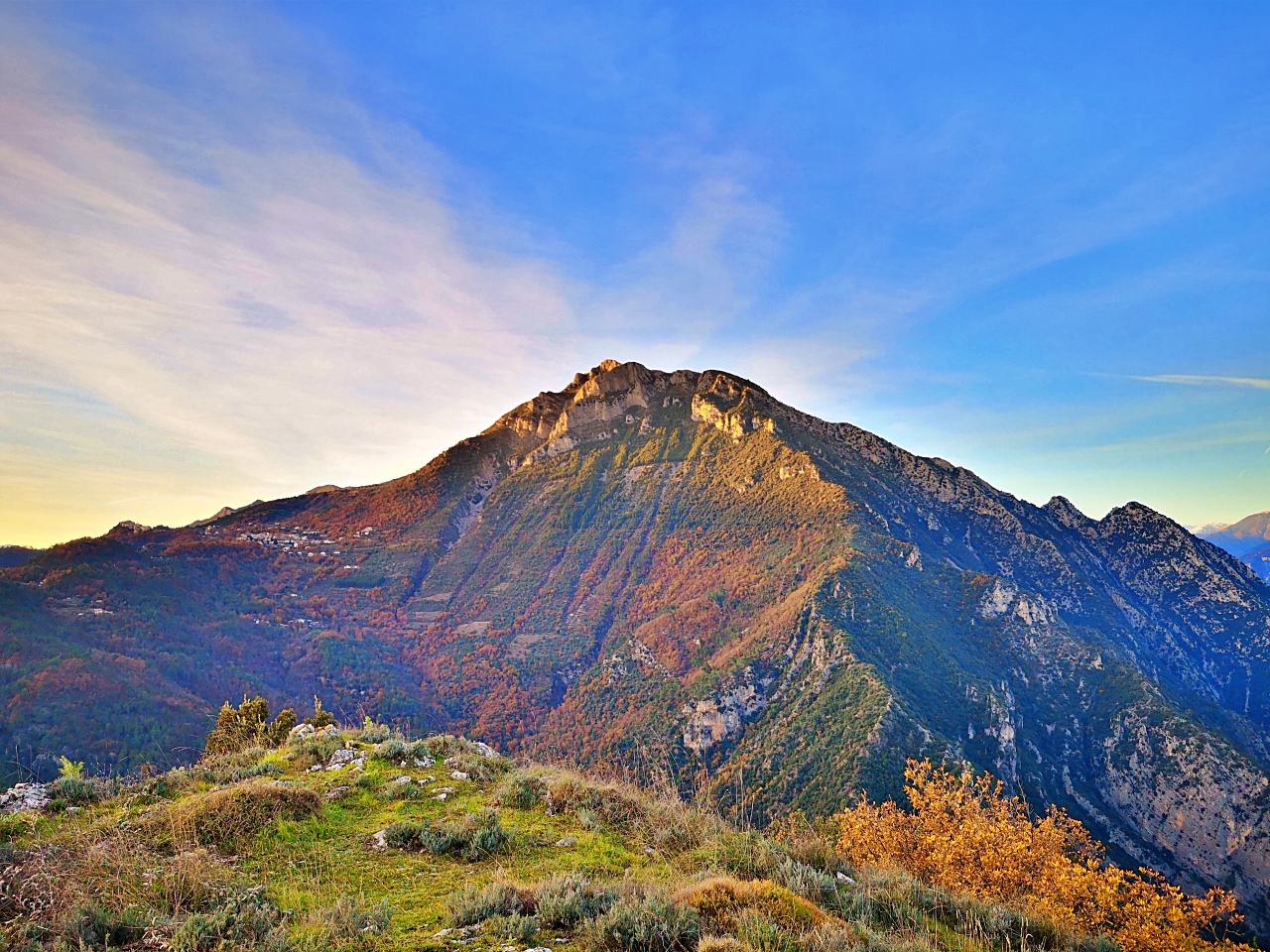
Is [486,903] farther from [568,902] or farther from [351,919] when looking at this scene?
[351,919]

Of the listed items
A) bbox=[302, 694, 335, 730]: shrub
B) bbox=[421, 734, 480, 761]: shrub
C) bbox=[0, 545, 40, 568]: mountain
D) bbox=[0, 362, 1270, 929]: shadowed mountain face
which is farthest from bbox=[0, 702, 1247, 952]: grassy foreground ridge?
bbox=[0, 545, 40, 568]: mountain

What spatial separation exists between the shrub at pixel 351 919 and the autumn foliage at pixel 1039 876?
885 centimetres

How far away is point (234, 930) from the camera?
14.7 ft

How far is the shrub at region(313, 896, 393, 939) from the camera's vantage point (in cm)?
471

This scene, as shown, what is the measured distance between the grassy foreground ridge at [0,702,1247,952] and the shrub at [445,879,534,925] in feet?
0.08

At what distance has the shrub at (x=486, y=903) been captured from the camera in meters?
5.37

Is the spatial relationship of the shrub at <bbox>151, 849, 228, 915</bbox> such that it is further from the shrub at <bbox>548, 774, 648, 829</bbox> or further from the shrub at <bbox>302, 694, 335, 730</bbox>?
the shrub at <bbox>302, 694, 335, 730</bbox>

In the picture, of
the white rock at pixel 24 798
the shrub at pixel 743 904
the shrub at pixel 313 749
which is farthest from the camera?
the shrub at pixel 313 749

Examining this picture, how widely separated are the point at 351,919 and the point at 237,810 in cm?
382

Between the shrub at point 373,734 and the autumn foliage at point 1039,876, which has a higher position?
the shrub at point 373,734

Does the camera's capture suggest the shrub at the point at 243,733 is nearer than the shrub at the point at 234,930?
No

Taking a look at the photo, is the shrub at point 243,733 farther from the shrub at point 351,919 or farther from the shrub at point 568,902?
the shrub at point 568,902

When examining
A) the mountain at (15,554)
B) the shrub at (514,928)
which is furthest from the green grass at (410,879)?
the mountain at (15,554)

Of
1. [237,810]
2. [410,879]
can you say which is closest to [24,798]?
[237,810]
